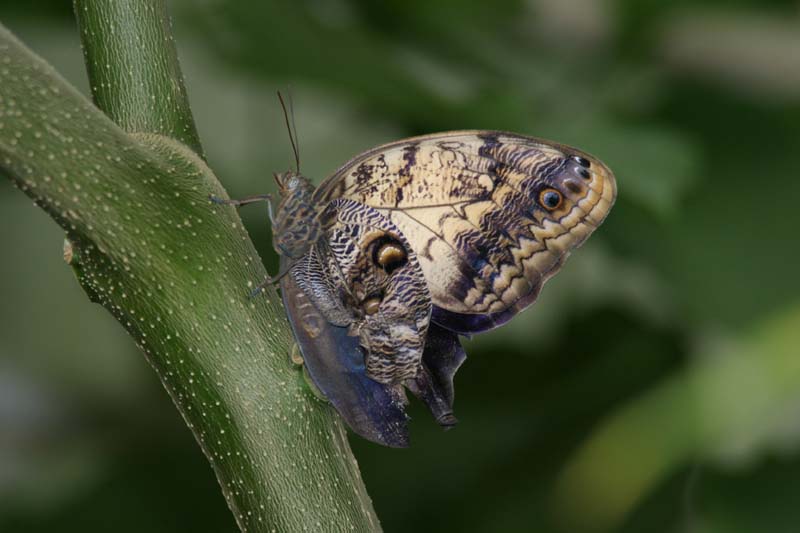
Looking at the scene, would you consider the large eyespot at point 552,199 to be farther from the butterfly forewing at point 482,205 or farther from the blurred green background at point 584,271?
the blurred green background at point 584,271

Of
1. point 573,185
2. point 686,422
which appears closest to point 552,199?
point 573,185

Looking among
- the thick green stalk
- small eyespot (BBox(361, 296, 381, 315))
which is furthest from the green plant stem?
small eyespot (BBox(361, 296, 381, 315))

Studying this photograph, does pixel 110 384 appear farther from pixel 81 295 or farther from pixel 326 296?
pixel 326 296

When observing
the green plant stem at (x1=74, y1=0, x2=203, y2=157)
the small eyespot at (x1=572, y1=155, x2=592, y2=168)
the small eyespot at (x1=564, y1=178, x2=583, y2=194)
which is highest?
the green plant stem at (x1=74, y1=0, x2=203, y2=157)

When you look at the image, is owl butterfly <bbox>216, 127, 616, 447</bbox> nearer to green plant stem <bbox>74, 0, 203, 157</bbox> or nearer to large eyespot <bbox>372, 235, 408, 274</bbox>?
large eyespot <bbox>372, 235, 408, 274</bbox>

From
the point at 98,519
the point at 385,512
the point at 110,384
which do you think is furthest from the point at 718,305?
the point at 110,384
